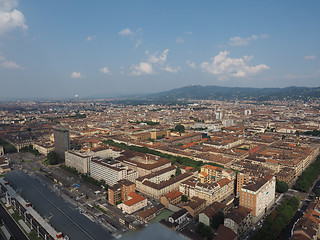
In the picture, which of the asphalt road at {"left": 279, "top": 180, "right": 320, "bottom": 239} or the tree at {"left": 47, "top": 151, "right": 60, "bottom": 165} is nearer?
the asphalt road at {"left": 279, "top": 180, "right": 320, "bottom": 239}

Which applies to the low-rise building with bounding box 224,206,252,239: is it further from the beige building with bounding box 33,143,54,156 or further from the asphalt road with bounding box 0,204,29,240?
the beige building with bounding box 33,143,54,156

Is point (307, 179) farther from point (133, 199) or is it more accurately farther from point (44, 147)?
point (44, 147)

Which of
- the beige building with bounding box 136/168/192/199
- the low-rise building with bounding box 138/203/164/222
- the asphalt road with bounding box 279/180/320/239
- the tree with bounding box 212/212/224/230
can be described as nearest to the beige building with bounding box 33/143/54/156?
the beige building with bounding box 136/168/192/199

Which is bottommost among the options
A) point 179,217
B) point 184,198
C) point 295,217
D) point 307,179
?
point 295,217

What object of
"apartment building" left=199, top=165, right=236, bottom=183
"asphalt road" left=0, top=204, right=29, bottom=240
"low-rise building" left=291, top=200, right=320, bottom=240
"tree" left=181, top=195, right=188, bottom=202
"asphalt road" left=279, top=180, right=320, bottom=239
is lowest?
"asphalt road" left=0, top=204, right=29, bottom=240

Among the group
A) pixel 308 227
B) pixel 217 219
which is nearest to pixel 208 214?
pixel 217 219

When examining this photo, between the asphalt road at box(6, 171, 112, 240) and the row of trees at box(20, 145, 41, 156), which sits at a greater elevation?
the row of trees at box(20, 145, 41, 156)

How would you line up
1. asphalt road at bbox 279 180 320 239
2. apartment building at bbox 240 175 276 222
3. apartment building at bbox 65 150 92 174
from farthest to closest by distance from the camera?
apartment building at bbox 65 150 92 174, apartment building at bbox 240 175 276 222, asphalt road at bbox 279 180 320 239
